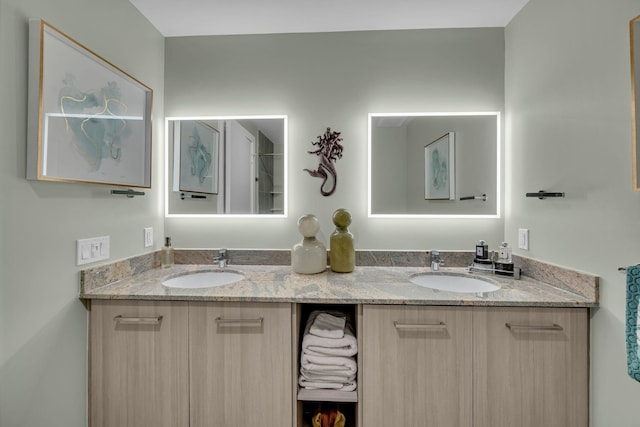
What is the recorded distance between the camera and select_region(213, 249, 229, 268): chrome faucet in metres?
1.84

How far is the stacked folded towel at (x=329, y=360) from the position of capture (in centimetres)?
131

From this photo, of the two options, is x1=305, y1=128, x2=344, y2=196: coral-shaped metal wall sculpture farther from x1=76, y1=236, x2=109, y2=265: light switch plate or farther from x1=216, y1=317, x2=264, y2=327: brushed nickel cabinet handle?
x1=76, y1=236, x2=109, y2=265: light switch plate

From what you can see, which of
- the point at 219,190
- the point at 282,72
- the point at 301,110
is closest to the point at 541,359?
the point at 301,110

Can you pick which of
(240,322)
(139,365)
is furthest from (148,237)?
(240,322)

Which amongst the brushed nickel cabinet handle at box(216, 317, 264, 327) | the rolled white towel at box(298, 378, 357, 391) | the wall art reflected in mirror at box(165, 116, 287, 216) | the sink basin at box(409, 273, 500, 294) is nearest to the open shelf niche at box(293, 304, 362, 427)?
the rolled white towel at box(298, 378, 357, 391)

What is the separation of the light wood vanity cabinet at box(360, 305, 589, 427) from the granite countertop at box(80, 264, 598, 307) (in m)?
0.04

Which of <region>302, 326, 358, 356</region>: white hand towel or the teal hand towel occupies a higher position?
the teal hand towel

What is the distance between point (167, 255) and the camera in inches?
72.8

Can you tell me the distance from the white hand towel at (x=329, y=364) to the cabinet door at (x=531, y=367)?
51 centimetres

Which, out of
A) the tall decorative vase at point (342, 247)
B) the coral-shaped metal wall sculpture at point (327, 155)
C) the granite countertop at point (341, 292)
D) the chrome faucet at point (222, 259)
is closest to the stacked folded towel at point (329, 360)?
the granite countertop at point (341, 292)

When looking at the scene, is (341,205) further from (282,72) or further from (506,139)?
(506,139)

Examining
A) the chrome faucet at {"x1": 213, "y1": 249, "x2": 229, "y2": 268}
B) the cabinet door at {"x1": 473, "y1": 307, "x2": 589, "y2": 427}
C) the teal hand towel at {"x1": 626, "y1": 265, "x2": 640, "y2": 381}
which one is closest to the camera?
the teal hand towel at {"x1": 626, "y1": 265, "x2": 640, "y2": 381}

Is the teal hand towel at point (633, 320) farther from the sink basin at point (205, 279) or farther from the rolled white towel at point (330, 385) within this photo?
the sink basin at point (205, 279)

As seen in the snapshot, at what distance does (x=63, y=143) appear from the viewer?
3.88ft
